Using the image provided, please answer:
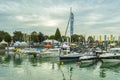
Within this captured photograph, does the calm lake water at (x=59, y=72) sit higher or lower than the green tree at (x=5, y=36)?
lower

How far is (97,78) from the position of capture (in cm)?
3556

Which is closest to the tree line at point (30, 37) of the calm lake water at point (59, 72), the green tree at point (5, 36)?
the green tree at point (5, 36)

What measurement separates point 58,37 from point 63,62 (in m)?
102

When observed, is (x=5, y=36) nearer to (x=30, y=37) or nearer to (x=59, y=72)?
(x=30, y=37)

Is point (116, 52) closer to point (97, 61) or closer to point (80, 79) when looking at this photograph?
point (97, 61)

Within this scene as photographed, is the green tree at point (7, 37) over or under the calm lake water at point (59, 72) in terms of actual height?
over

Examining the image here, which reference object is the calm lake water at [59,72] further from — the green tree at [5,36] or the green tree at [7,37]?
the green tree at [7,37]

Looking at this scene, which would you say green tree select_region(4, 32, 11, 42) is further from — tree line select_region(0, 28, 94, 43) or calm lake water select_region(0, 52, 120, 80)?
calm lake water select_region(0, 52, 120, 80)

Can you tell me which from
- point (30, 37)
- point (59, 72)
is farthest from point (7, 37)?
point (59, 72)

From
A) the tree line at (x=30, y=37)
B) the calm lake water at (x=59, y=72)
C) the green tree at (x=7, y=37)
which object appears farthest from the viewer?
the green tree at (x=7, y=37)

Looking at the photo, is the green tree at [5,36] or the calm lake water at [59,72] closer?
the calm lake water at [59,72]

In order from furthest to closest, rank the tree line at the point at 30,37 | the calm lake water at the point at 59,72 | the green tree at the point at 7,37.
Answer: the green tree at the point at 7,37
the tree line at the point at 30,37
the calm lake water at the point at 59,72

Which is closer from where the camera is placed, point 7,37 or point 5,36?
point 7,37

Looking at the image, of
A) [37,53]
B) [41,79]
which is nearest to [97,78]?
[41,79]
